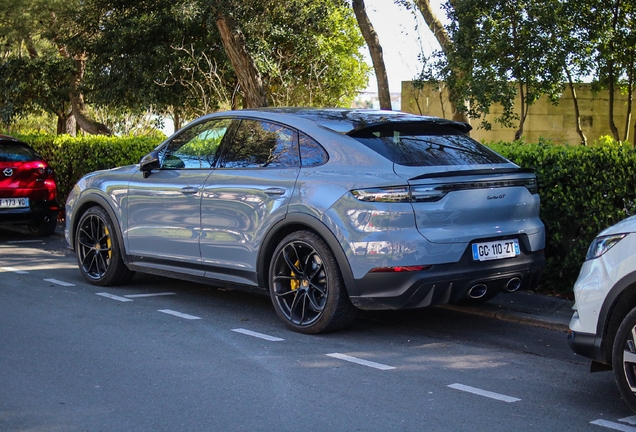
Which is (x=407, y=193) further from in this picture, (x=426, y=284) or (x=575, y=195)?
(x=575, y=195)

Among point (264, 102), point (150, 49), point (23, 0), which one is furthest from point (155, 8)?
point (264, 102)

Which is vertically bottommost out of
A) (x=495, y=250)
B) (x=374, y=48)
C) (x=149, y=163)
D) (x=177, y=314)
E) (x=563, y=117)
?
(x=177, y=314)

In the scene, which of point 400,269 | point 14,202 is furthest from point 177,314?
point 14,202

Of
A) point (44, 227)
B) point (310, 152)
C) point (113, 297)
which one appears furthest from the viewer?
point (44, 227)

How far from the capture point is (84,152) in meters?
14.5

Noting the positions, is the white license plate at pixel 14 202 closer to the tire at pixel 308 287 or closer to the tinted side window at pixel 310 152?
the tire at pixel 308 287

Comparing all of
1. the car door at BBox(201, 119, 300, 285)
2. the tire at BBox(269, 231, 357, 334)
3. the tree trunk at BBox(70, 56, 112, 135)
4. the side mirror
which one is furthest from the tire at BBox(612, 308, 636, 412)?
the tree trunk at BBox(70, 56, 112, 135)

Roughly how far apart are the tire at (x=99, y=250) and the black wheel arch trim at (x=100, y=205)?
0.07 m

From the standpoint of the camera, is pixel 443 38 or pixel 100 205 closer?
pixel 100 205

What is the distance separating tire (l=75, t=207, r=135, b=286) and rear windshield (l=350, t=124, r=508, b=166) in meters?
3.11

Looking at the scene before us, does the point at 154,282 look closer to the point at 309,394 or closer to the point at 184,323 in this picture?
the point at 184,323

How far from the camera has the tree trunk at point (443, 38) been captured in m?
15.4

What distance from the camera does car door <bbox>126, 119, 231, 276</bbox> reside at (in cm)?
752

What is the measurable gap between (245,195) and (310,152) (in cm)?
67
